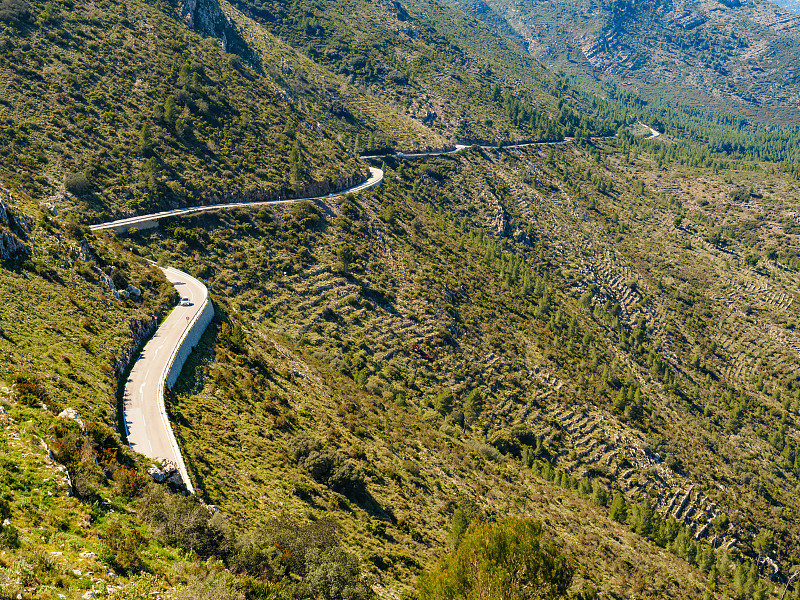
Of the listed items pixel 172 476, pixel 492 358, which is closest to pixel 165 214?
pixel 172 476

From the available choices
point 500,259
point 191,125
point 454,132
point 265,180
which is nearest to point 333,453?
point 265,180

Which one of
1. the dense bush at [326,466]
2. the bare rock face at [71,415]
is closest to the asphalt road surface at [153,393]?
the bare rock face at [71,415]

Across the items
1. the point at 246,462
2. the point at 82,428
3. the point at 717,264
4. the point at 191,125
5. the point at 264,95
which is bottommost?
the point at 246,462

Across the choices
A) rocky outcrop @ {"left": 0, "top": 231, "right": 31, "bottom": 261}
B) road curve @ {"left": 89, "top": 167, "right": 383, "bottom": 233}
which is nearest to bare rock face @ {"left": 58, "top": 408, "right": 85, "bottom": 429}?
rocky outcrop @ {"left": 0, "top": 231, "right": 31, "bottom": 261}

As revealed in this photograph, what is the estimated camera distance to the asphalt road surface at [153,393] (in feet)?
89.2

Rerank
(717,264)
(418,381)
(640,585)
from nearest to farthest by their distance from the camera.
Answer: (640,585)
(418,381)
(717,264)

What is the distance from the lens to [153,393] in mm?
31750

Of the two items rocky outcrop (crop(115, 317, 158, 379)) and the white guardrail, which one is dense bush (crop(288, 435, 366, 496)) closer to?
the white guardrail

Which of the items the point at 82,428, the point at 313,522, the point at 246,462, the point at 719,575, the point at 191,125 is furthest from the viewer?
the point at 191,125

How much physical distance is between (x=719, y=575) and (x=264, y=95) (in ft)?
369

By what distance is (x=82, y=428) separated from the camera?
22.0 m

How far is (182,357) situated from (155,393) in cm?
594

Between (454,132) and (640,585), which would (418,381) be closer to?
(640,585)

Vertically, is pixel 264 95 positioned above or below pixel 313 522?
above
